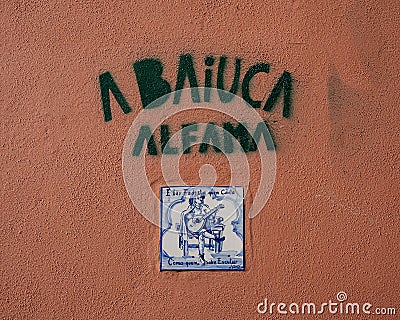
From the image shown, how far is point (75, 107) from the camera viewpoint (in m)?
3.35

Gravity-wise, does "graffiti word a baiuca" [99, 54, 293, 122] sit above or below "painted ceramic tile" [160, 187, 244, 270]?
above

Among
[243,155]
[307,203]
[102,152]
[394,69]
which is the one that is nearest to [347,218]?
[307,203]

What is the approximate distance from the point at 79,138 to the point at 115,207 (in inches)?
17.1

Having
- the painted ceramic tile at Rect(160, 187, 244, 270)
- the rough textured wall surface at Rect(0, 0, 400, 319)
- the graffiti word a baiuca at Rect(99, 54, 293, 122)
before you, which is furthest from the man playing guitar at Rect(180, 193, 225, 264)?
the graffiti word a baiuca at Rect(99, 54, 293, 122)

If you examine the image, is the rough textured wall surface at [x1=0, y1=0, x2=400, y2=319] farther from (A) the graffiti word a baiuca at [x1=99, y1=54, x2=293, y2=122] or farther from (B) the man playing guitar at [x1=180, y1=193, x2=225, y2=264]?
(B) the man playing guitar at [x1=180, y1=193, x2=225, y2=264]

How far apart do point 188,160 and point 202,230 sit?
395mm

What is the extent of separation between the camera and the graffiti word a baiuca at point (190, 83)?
3354 millimetres

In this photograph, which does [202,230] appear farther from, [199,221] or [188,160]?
[188,160]

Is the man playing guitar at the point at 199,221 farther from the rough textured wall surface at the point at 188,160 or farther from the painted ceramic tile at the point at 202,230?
the rough textured wall surface at the point at 188,160

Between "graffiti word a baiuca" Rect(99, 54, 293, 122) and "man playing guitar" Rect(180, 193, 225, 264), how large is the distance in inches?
23.1

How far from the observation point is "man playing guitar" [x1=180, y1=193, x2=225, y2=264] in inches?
131

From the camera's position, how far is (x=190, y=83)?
3367mm

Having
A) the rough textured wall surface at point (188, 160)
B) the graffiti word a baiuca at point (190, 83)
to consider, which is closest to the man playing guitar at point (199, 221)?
the rough textured wall surface at point (188, 160)

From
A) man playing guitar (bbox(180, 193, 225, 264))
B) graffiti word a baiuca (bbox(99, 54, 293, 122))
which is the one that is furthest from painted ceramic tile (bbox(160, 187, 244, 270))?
graffiti word a baiuca (bbox(99, 54, 293, 122))
